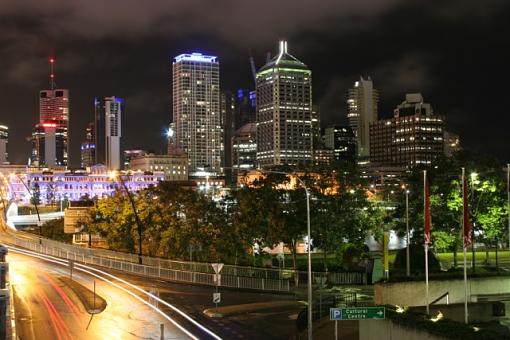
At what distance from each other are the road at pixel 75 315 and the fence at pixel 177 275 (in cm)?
523

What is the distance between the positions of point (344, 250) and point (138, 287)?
1887cm

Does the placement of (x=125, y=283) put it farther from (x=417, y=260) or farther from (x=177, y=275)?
(x=417, y=260)

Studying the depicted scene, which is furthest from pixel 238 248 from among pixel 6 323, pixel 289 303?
pixel 6 323

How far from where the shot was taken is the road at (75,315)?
37.7m

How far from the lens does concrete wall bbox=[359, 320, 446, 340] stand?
2795 cm

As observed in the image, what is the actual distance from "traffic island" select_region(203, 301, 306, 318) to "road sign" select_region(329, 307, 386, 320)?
632 inches

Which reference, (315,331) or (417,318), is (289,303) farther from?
(417,318)

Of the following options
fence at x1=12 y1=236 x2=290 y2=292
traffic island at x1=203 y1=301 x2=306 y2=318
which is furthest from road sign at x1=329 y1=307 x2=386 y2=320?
fence at x1=12 y1=236 x2=290 y2=292

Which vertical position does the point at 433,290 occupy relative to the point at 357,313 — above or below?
below

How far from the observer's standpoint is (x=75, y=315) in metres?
43.9

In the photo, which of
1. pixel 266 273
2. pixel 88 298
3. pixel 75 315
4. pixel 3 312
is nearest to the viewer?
pixel 3 312

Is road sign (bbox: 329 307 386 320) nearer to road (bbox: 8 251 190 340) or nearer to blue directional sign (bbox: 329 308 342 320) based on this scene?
blue directional sign (bbox: 329 308 342 320)

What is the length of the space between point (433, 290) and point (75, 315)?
74.7ft

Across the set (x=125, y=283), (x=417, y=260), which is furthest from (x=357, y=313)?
(x=125, y=283)
